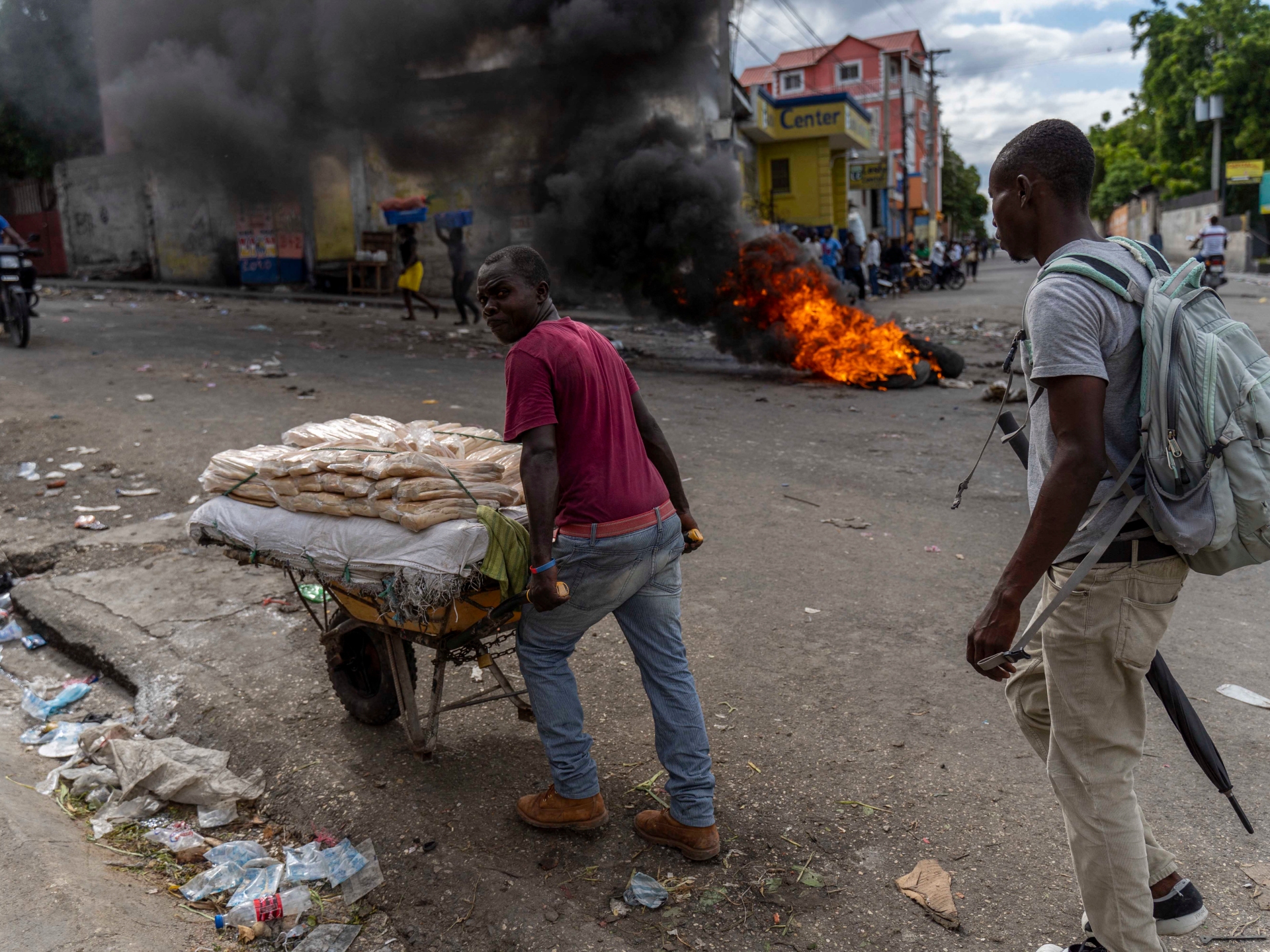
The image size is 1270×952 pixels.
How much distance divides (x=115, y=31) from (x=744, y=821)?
546 inches

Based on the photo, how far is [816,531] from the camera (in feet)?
16.9

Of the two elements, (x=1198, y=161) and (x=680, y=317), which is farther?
(x=1198, y=161)

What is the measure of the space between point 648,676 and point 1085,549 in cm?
118

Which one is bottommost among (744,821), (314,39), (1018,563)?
(744,821)

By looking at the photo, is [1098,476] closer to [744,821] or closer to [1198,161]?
[744,821]

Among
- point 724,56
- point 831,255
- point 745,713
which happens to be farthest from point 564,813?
point 831,255

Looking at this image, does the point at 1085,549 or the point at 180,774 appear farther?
the point at 180,774

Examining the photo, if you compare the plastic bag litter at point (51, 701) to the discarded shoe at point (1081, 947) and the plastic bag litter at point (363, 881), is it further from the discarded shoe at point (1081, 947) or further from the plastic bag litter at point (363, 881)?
the discarded shoe at point (1081, 947)

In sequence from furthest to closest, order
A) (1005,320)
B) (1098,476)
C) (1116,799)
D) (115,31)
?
(1005,320), (115,31), (1116,799), (1098,476)

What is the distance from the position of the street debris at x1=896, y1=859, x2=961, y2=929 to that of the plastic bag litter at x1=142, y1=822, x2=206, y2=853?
1948mm

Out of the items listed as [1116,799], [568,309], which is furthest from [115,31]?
[1116,799]

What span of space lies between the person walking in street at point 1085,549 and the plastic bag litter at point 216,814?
7.32 feet

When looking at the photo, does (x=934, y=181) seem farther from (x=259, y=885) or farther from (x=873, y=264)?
(x=259, y=885)

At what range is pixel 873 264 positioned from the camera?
78.7 ft
